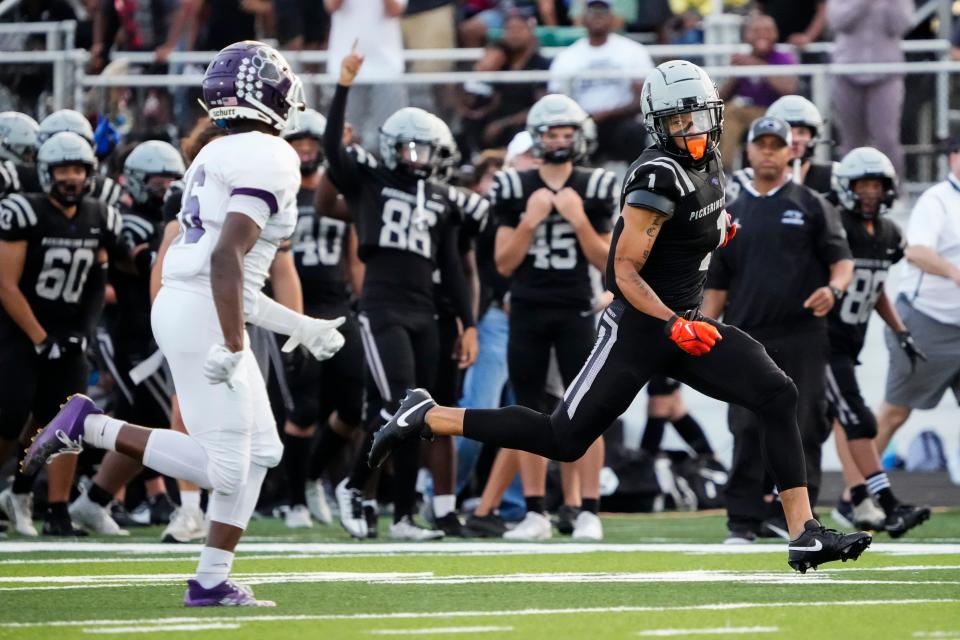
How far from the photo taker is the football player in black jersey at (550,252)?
931 centimetres

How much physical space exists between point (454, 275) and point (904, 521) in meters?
2.61

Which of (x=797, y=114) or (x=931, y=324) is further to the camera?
(x=931, y=324)

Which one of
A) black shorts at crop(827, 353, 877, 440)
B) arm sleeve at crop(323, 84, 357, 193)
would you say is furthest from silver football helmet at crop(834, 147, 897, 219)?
arm sleeve at crop(323, 84, 357, 193)

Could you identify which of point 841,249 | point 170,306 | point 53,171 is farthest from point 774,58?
point 170,306

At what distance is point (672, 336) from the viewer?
616 cm

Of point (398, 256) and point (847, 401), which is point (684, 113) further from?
point (847, 401)

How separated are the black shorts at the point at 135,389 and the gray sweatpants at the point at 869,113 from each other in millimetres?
5208

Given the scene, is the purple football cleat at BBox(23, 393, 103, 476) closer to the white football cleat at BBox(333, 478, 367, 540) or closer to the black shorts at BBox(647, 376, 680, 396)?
the white football cleat at BBox(333, 478, 367, 540)

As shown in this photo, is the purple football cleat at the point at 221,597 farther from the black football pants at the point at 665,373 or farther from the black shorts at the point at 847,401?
the black shorts at the point at 847,401

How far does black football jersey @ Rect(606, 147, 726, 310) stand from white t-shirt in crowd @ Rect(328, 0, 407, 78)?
252 inches

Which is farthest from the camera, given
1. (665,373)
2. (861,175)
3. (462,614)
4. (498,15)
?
(498,15)

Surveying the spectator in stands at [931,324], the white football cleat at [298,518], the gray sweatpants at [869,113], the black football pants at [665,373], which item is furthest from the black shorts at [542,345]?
the gray sweatpants at [869,113]

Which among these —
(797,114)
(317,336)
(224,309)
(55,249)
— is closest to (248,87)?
(224,309)

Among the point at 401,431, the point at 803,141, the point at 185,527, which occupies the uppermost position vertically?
the point at 803,141
